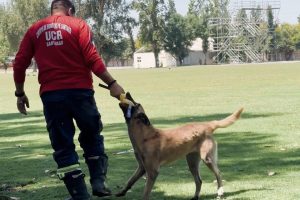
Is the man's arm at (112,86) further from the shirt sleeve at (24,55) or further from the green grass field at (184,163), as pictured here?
the green grass field at (184,163)

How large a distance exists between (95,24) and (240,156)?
252 ft

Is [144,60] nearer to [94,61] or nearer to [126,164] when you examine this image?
[126,164]

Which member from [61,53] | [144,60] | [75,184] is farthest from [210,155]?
[144,60]

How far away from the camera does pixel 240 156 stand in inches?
324

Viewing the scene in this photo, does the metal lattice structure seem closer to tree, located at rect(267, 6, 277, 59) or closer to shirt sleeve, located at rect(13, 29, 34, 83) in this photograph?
tree, located at rect(267, 6, 277, 59)

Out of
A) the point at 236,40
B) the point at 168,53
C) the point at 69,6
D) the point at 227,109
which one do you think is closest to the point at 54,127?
the point at 69,6

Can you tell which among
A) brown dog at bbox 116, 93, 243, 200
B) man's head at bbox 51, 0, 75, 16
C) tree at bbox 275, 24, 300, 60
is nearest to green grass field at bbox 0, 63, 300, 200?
brown dog at bbox 116, 93, 243, 200

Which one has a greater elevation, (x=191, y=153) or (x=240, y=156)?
(x=191, y=153)

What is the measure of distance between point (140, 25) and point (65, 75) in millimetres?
100843

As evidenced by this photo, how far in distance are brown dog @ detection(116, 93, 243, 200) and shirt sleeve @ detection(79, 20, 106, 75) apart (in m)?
0.39

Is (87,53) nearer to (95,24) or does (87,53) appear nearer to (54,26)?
(54,26)

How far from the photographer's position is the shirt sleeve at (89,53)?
17.4ft

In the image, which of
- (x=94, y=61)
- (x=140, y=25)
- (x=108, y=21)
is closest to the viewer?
(x=94, y=61)

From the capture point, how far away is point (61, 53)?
5.36 m
